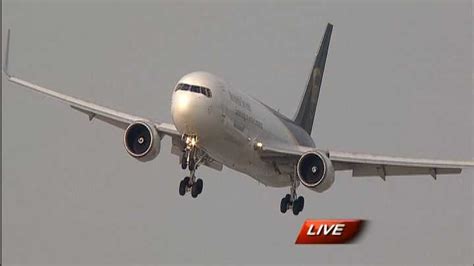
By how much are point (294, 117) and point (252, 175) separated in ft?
26.9

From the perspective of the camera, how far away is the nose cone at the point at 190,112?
37.2 meters

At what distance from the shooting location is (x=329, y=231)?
41625mm

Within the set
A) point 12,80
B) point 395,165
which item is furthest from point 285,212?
point 12,80

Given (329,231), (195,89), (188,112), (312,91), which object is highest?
(312,91)

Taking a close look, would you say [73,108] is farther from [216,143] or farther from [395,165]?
[395,165]

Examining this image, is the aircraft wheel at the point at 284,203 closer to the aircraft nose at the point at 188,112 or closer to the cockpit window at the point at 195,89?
the aircraft nose at the point at 188,112

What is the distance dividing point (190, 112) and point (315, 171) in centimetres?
537

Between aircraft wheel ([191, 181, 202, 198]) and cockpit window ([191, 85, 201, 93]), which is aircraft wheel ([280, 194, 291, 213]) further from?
cockpit window ([191, 85, 201, 93])

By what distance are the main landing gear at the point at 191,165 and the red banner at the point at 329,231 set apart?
3.61 meters

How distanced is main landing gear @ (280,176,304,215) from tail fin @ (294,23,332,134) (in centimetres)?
597

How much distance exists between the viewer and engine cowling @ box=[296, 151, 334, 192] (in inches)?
1594

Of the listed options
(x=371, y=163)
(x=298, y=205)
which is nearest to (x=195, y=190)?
(x=298, y=205)

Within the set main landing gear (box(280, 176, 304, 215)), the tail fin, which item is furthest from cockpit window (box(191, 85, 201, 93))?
the tail fin

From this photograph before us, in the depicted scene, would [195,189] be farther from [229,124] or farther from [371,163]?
[371,163]
